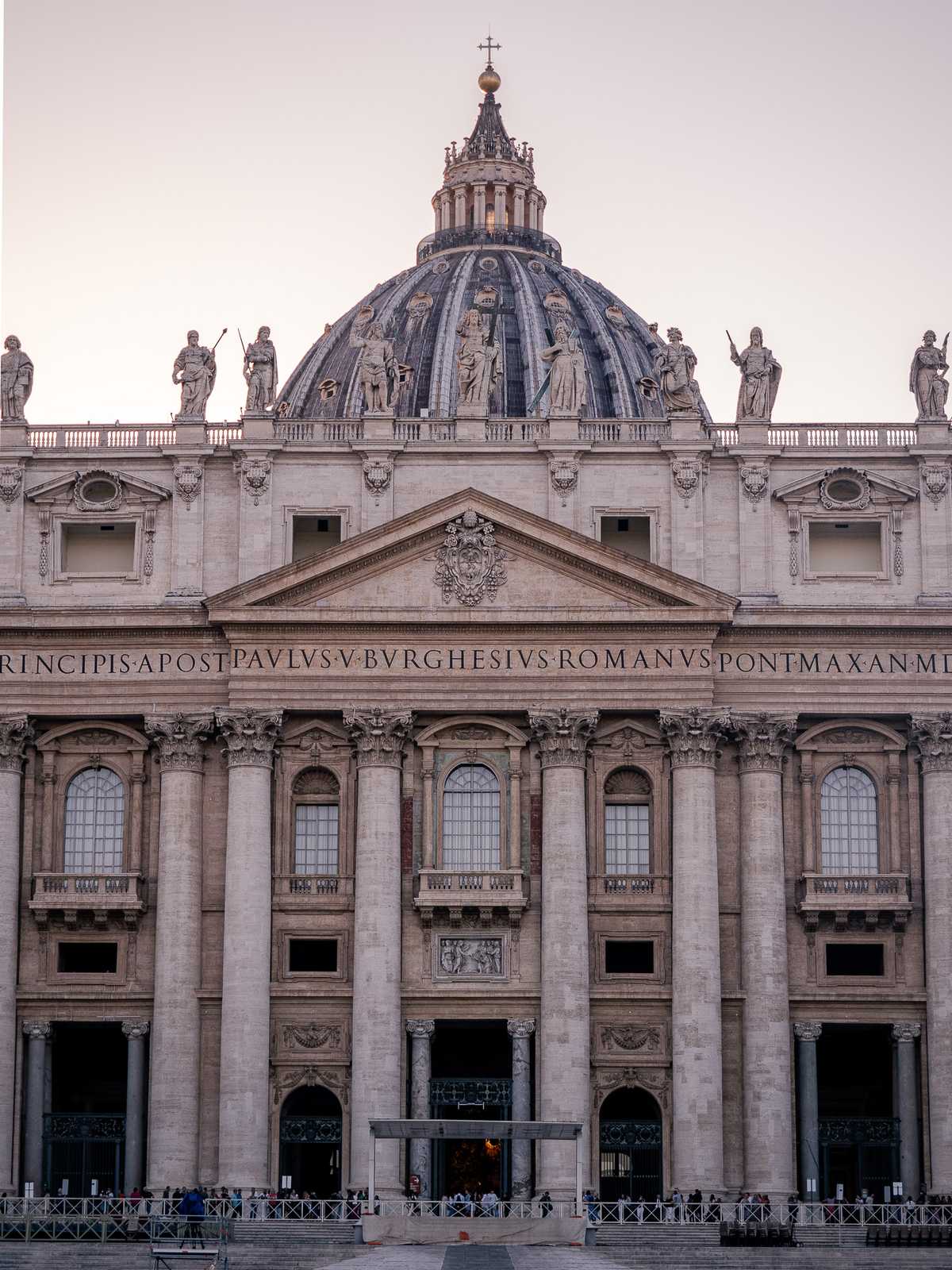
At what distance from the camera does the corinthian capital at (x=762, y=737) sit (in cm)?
7262

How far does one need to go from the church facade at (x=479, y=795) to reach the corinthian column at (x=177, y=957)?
0.11 metres

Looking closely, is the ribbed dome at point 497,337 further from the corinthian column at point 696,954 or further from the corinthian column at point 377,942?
the corinthian column at point 696,954

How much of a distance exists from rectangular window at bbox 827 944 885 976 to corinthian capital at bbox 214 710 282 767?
15.8 metres

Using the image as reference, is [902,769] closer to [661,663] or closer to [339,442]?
[661,663]

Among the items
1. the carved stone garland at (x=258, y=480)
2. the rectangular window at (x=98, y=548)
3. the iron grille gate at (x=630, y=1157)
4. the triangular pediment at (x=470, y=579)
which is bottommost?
the iron grille gate at (x=630, y=1157)

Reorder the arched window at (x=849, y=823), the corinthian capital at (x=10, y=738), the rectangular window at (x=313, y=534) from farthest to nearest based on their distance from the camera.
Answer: the rectangular window at (x=313, y=534) → the arched window at (x=849, y=823) → the corinthian capital at (x=10, y=738)

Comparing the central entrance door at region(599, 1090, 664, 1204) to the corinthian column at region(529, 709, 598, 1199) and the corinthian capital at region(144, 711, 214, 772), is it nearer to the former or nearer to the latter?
the corinthian column at region(529, 709, 598, 1199)

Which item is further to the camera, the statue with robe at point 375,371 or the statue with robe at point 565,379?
the statue with robe at point 375,371

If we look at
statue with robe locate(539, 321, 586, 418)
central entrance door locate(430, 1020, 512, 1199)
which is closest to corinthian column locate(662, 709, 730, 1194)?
central entrance door locate(430, 1020, 512, 1199)

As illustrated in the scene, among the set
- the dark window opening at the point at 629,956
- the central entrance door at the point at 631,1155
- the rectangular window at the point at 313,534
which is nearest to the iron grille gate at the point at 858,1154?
the central entrance door at the point at 631,1155

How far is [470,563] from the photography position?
240 feet

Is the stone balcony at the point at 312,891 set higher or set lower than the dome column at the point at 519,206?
lower

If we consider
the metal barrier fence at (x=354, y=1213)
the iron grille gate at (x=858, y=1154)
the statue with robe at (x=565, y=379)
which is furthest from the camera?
the statue with robe at (x=565, y=379)

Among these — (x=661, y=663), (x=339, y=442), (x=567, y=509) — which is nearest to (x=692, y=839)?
A: (x=661, y=663)
